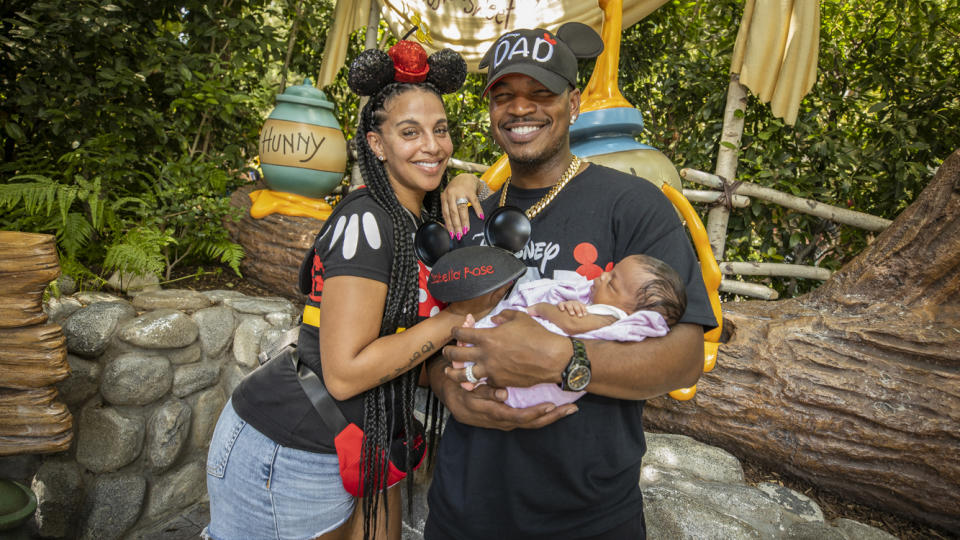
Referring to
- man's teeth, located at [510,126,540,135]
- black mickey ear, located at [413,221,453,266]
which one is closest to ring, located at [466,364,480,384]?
black mickey ear, located at [413,221,453,266]

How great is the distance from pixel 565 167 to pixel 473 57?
344 cm

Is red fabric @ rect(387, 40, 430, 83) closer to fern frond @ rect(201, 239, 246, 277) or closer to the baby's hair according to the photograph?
the baby's hair

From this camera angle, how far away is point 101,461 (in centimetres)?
293

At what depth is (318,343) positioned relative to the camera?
160 cm

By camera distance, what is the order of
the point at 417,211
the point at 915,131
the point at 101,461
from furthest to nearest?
the point at 915,131
the point at 101,461
the point at 417,211

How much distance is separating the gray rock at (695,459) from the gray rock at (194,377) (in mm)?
2684

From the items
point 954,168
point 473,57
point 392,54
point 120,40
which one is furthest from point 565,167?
point 120,40

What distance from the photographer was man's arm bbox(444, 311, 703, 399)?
1.22 meters

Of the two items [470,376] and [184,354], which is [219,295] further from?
[470,376]

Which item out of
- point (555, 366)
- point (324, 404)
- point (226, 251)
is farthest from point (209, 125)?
point (555, 366)

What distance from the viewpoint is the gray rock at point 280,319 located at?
3582mm

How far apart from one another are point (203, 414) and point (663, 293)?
315cm

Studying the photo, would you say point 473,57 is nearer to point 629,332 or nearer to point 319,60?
point 319,60

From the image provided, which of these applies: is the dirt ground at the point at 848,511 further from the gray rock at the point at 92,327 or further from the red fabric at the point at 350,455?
the gray rock at the point at 92,327
